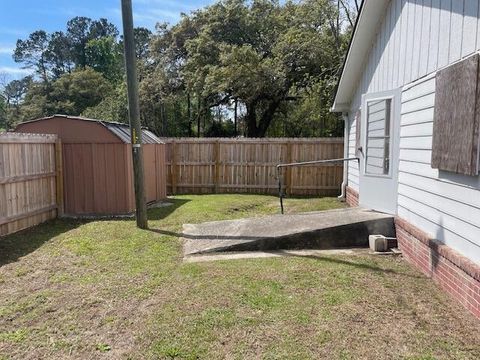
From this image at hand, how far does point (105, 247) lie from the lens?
629 cm

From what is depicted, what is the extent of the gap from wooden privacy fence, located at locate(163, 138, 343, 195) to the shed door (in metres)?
5.18

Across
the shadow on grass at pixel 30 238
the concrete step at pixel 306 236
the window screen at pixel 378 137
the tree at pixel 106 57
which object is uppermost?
the tree at pixel 106 57

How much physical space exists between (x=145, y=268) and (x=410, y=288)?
325cm

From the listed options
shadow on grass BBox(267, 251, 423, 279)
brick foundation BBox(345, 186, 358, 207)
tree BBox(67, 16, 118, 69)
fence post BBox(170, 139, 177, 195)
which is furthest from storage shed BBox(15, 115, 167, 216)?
tree BBox(67, 16, 118, 69)

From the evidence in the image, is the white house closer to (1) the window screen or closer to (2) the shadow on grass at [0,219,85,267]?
(1) the window screen

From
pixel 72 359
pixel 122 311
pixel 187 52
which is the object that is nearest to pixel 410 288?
pixel 122 311

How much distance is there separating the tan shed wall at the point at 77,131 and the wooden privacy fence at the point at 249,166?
4.33 m

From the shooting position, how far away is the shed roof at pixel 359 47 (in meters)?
6.63

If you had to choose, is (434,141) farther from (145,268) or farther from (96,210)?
(96,210)

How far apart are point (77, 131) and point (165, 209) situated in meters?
2.74

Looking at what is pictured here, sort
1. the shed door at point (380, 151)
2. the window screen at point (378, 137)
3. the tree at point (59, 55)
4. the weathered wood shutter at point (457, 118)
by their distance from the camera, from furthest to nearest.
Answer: the tree at point (59, 55), the window screen at point (378, 137), the shed door at point (380, 151), the weathered wood shutter at point (457, 118)

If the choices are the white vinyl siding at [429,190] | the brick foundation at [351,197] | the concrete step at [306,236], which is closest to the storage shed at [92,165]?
the concrete step at [306,236]

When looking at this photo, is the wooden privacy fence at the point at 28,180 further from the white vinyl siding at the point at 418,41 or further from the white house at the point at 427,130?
the white vinyl siding at the point at 418,41

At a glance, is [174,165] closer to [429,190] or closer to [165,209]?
[165,209]
